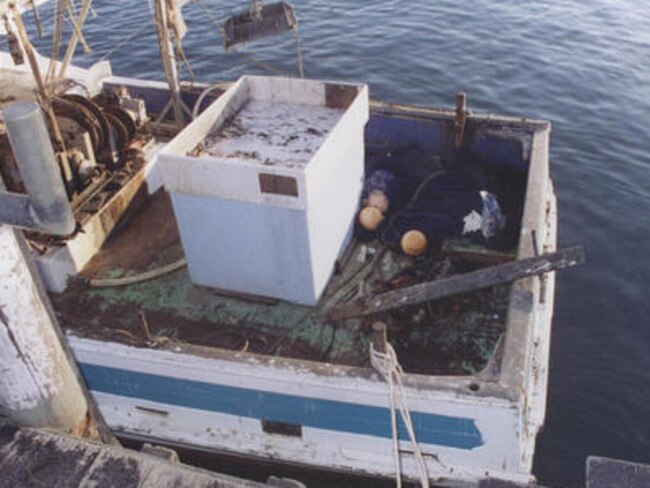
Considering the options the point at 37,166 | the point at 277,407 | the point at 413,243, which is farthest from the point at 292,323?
the point at 37,166

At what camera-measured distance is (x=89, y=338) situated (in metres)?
5.23

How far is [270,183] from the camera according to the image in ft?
16.4

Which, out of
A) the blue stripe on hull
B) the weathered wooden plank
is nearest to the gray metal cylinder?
the blue stripe on hull

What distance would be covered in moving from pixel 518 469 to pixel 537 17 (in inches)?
528

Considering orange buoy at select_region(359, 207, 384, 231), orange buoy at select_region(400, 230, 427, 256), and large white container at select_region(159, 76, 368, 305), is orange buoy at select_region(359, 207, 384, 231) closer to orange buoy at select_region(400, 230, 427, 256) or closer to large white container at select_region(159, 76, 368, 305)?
large white container at select_region(159, 76, 368, 305)

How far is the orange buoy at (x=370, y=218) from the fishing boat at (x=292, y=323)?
4.0 inches

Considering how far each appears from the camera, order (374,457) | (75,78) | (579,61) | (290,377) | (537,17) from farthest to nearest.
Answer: (537,17)
(579,61)
(75,78)
(374,457)
(290,377)

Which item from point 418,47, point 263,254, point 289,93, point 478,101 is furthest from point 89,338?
point 418,47

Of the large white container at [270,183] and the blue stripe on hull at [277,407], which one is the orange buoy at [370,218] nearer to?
the large white container at [270,183]

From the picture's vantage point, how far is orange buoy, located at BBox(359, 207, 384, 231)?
646 cm

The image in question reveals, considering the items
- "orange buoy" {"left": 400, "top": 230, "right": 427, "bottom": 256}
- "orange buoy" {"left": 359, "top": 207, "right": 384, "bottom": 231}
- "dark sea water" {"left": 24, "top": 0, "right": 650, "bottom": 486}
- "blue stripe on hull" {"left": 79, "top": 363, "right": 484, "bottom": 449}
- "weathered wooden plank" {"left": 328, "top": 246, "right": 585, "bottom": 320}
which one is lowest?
"dark sea water" {"left": 24, "top": 0, "right": 650, "bottom": 486}

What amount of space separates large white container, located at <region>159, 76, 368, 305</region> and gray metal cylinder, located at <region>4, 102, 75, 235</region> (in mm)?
1712

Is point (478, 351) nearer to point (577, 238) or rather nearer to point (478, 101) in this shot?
point (577, 238)

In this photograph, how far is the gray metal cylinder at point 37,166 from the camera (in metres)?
3.24
